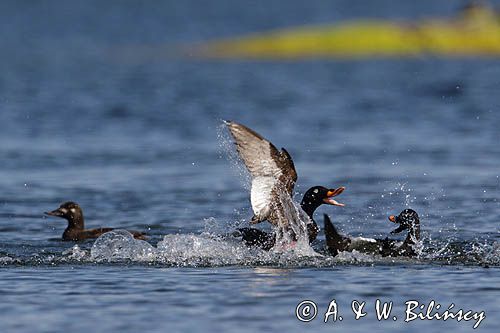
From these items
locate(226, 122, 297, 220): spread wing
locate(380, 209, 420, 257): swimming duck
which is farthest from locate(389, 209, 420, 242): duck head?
locate(226, 122, 297, 220): spread wing

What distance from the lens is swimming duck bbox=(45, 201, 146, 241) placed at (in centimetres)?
1479

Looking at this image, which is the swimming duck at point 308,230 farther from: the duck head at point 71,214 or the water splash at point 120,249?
the duck head at point 71,214

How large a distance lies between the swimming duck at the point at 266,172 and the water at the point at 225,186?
470mm

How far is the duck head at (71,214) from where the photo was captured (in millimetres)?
15383

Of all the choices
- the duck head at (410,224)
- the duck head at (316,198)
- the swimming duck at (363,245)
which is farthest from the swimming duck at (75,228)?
the duck head at (410,224)

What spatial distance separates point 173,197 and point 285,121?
456 inches

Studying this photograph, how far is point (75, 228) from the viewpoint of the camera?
15.1 metres

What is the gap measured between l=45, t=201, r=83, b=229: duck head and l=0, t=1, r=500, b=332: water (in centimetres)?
25

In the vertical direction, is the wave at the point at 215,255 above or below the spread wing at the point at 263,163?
below

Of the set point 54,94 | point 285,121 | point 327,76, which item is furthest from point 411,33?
point 285,121

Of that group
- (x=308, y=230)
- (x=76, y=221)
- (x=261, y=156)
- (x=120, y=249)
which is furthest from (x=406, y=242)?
(x=76, y=221)

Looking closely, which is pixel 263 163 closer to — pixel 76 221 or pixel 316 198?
pixel 316 198

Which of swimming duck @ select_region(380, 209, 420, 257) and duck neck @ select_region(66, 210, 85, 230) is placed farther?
duck neck @ select_region(66, 210, 85, 230)

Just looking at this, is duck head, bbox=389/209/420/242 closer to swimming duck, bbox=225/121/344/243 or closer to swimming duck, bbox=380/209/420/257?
swimming duck, bbox=380/209/420/257
